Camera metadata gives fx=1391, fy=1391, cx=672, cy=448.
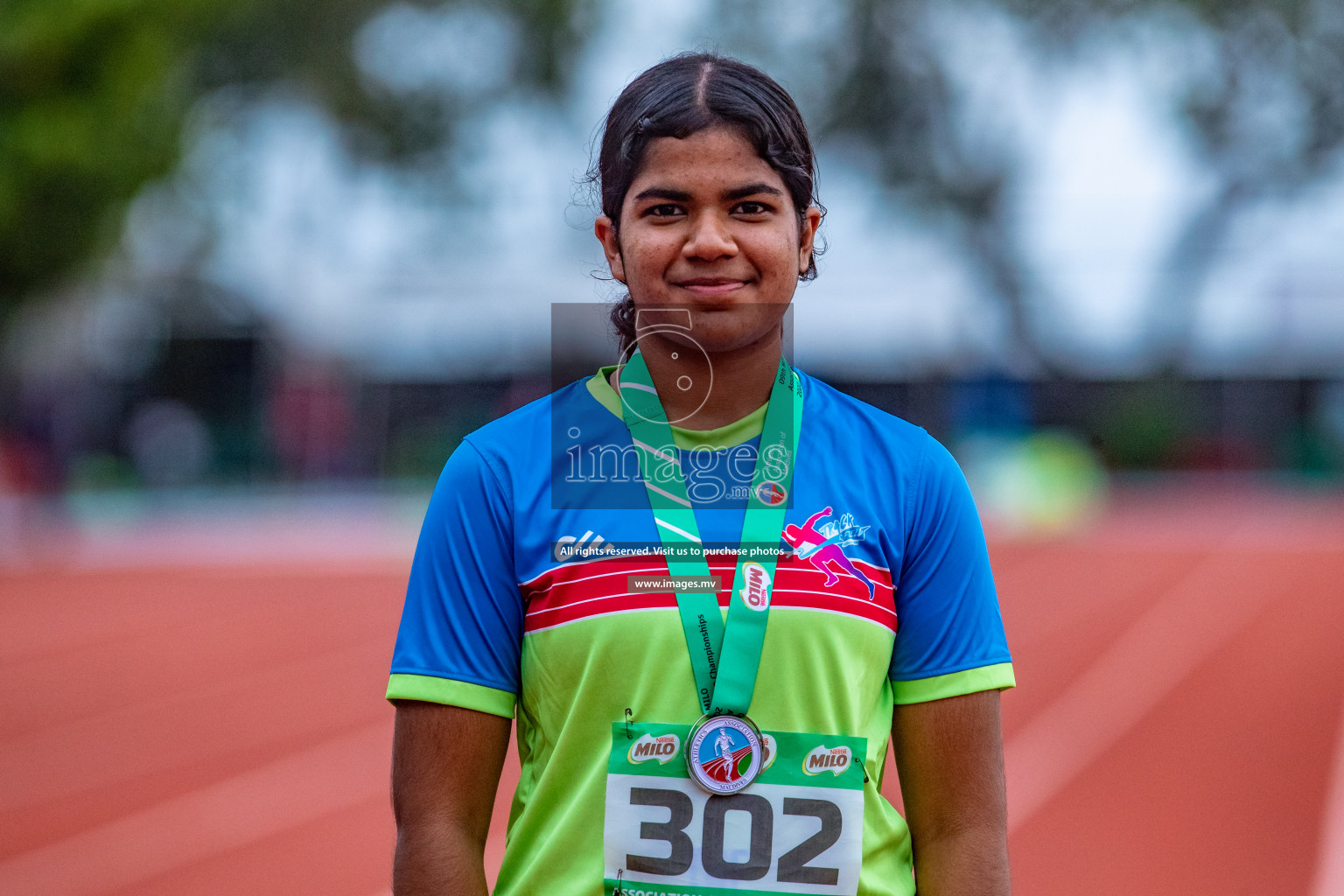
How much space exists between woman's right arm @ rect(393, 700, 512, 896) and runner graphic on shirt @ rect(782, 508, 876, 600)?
0.40 m

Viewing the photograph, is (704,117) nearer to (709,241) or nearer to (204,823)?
(709,241)

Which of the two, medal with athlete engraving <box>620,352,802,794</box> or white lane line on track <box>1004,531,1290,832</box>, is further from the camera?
white lane line on track <box>1004,531,1290,832</box>

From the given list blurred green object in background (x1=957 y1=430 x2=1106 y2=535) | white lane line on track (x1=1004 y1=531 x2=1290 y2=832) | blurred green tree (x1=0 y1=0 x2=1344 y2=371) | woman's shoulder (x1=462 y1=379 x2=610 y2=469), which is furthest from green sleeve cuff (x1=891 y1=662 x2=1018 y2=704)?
blurred green tree (x1=0 y1=0 x2=1344 y2=371)

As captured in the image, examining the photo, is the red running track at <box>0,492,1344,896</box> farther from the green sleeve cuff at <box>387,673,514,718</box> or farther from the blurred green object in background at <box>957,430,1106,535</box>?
the blurred green object in background at <box>957,430,1106,535</box>

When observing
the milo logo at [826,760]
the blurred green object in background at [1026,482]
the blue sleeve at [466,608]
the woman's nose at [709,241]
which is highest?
the blurred green object in background at [1026,482]

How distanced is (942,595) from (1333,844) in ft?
17.8

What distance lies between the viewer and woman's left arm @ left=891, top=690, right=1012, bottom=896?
163cm

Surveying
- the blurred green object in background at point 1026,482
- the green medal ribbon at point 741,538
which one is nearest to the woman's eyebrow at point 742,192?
the green medal ribbon at point 741,538

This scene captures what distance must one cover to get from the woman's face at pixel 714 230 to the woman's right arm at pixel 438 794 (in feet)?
1.77

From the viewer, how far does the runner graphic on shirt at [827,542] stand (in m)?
1.60

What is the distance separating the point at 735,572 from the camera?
161cm

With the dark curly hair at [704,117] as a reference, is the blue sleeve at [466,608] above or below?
below

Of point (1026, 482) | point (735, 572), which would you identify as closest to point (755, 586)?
point (735, 572)

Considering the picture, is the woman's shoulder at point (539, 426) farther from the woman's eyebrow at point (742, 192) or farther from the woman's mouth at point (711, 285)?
the woman's eyebrow at point (742, 192)
